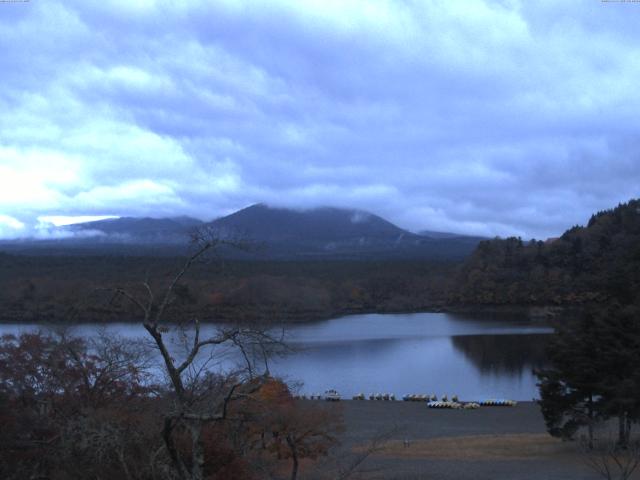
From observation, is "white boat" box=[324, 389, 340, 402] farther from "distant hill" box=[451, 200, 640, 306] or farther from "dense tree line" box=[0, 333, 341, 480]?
"distant hill" box=[451, 200, 640, 306]

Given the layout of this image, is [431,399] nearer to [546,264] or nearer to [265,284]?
[265,284]

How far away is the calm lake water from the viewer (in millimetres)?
26906

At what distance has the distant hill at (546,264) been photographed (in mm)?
63812

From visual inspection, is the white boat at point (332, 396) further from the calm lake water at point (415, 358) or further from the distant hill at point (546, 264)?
the distant hill at point (546, 264)

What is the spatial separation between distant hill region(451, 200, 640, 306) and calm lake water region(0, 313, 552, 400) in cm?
1312

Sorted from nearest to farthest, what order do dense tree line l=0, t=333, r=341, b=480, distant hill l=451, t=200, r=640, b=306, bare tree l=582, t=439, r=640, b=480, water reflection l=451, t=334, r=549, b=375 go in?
dense tree line l=0, t=333, r=341, b=480 < bare tree l=582, t=439, r=640, b=480 < water reflection l=451, t=334, r=549, b=375 < distant hill l=451, t=200, r=640, b=306

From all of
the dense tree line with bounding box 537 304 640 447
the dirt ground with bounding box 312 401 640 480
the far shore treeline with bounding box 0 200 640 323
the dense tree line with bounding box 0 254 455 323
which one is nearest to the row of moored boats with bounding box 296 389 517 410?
the dirt ground with bounding box 312 401 640 480

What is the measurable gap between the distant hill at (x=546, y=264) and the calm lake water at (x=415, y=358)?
13116 mm

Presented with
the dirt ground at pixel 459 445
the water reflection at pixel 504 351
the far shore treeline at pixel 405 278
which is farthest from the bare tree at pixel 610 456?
the far shore treeline at pixel 405 278

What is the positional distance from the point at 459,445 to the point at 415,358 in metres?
19.1

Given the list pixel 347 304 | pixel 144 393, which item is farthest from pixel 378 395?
pixel 347 304

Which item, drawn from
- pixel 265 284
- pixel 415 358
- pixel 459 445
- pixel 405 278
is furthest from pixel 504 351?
pixel 405 278

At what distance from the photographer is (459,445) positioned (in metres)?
16.2

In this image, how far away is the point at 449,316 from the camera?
6284 centimetres
